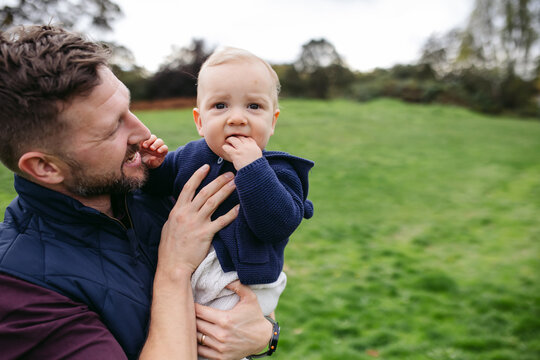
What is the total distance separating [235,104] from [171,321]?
2.97ft

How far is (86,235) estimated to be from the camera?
1402mm

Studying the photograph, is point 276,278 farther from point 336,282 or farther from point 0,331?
point 336,282

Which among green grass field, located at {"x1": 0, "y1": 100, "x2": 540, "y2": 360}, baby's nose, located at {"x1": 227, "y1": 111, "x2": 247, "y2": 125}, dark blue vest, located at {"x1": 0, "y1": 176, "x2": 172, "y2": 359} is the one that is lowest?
green grass field, located at {"x1": 0, "y1": 100, "x2": 540, "y2": 360}

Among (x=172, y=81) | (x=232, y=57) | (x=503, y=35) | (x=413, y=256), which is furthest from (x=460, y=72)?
(x=232, y=57)

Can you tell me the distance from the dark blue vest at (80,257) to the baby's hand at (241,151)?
50 centimetres

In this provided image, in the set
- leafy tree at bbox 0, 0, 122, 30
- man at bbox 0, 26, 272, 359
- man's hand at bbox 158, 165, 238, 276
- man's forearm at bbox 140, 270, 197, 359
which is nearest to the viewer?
man at bbox 0, 26, 272, 359

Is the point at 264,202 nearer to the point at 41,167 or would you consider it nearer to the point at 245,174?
the point at 245,174

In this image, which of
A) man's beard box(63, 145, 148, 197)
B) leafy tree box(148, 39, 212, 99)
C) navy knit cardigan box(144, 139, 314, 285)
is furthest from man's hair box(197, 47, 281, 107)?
leafy tree box(148, 39, 212, 99)

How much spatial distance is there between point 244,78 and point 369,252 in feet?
19.1

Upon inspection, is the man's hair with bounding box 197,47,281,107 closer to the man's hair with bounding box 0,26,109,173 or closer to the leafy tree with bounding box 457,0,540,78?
the man's hair with bounding box 0,26,109,173

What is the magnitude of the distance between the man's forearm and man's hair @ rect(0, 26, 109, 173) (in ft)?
2.21

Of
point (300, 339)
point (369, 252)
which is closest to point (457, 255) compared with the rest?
point (369, 252)

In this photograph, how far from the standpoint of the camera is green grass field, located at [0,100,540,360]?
15.2 feet

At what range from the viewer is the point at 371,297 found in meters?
5.52
